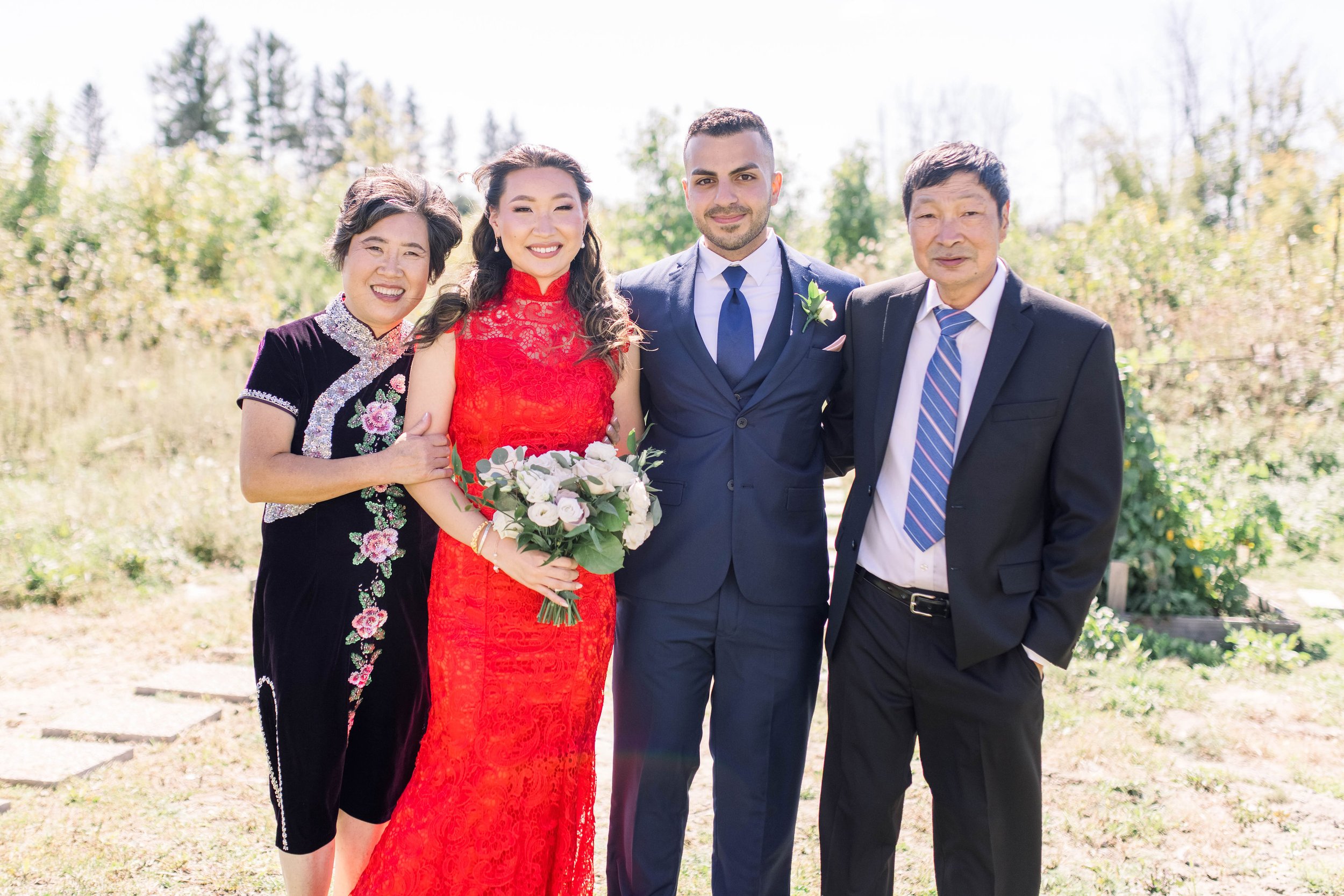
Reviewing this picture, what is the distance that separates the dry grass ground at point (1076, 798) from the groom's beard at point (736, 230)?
2340 millimetres

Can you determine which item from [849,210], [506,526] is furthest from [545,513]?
[849,210]

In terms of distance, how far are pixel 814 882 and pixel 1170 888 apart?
1.28 metres

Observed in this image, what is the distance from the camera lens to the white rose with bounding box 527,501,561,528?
7.84ft

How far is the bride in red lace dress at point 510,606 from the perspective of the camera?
8.77 ft

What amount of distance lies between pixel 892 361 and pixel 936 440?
28 cm

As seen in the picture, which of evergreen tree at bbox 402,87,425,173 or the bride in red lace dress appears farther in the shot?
evergreen tree at bbox 402,87,425,173

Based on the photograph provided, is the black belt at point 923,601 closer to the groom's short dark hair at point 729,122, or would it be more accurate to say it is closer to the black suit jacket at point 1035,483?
the black suit jacket at point 1035,483

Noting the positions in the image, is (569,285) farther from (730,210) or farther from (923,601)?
(923,601)

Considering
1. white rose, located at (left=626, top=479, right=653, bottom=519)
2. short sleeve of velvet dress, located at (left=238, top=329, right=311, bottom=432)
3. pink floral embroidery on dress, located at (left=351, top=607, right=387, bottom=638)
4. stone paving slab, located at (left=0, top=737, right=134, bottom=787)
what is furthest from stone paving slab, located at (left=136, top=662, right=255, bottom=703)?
white rose, located at (left=626, top=479, right=653, bottom=519)

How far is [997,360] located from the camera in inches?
99.5

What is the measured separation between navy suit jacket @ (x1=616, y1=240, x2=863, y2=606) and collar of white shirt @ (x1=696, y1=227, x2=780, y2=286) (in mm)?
126

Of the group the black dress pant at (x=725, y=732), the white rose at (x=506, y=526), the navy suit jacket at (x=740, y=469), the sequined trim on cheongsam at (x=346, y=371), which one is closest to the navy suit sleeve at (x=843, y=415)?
the navy suit jacket at (x=740, y=469)

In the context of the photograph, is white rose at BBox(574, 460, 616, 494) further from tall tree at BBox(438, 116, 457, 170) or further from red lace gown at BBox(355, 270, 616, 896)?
tall tree at BBox(438, 116, 457, 170)

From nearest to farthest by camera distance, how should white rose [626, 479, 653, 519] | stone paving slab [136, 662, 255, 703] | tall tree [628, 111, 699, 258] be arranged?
white rose [626, 479, 653, 519], stone paving slab [136, 662, 255, 703], tall tree [628, 111, 699, 258]
